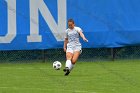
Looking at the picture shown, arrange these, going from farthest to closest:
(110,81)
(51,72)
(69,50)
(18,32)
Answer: (18,32) < (51,72) < (69,50) < (110,81)

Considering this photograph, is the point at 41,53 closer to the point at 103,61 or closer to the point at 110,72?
the point at 103,61

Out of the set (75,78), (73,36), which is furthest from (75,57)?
(75,78)

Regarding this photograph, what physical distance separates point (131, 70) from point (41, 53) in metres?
5.29

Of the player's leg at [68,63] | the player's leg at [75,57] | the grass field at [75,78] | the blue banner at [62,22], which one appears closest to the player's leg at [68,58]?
the player's leg at [68,63]

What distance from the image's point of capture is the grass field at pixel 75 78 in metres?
13.7

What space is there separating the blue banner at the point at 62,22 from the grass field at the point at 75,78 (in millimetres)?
976

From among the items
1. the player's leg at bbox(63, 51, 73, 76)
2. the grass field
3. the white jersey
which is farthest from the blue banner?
the player's leg at bbox(63, 51, 73, 76)

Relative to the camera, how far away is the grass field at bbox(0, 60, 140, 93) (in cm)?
1370

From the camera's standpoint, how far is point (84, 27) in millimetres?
22875

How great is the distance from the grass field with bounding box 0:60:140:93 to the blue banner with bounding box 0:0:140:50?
0.98m

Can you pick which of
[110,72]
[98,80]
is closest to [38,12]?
A: [110,72]

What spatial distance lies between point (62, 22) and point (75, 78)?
6646 mm

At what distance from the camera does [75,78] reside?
16.4 m

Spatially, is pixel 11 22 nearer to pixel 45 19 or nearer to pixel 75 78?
pixel 45 19
